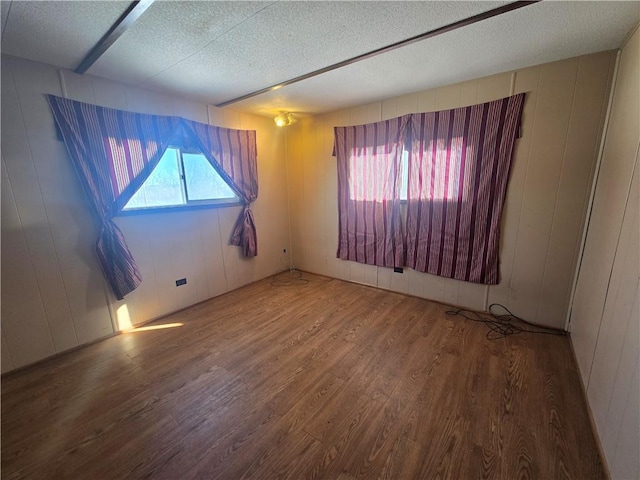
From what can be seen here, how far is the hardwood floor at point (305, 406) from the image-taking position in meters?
1.30

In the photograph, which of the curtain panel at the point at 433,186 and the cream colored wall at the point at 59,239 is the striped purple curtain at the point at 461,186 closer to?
the curtain panel at the point at 433,186

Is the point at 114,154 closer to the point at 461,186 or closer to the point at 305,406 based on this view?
the point at 305,406

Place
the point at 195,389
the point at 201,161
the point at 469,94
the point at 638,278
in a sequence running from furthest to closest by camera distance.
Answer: the point at 201,161 < the point at 469,94 < the point at 195,389 < the point at 638,278

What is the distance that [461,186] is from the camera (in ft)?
8.68

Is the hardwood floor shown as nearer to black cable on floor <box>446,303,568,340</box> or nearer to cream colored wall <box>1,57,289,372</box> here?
black cable on floor <box>446,303,568,340</box>

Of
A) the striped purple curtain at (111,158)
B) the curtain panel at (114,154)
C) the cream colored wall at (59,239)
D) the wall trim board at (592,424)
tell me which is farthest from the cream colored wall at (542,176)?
the cream colored wall at (59,239)

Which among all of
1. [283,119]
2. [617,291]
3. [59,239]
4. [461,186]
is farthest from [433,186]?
[59,239]

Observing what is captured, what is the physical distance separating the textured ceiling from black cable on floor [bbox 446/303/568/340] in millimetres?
2299

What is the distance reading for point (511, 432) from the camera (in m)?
1.43

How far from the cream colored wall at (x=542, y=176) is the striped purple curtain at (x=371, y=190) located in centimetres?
25

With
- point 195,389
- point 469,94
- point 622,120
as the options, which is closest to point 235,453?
point 195,389

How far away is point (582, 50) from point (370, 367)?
115 inches

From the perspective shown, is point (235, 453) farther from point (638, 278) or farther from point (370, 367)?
point (638, 278)

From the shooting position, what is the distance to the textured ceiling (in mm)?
1430
